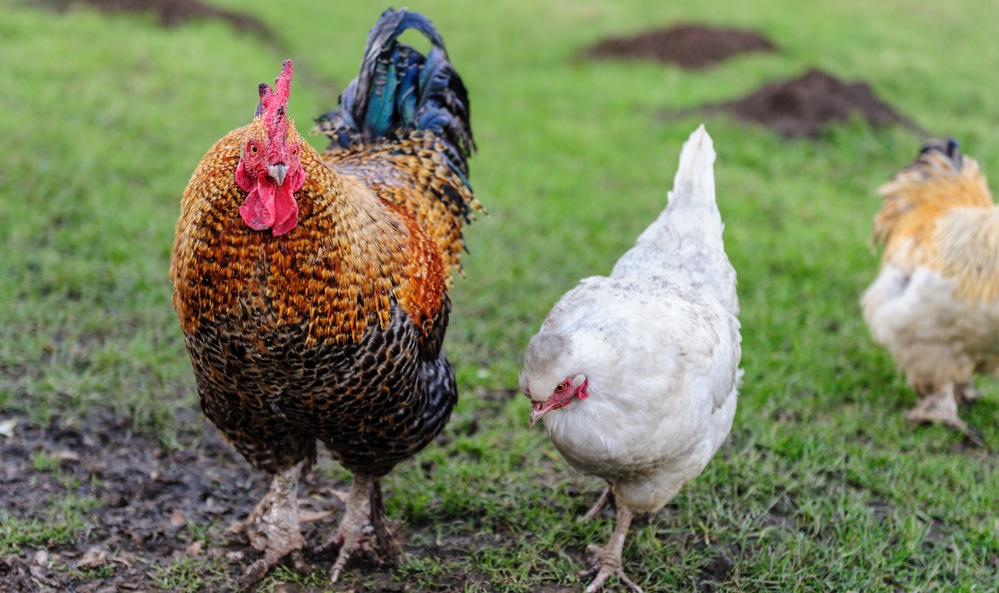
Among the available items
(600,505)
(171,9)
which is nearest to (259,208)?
(600,505)

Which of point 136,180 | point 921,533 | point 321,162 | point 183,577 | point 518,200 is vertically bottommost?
point 921,533

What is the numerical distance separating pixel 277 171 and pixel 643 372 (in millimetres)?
1500

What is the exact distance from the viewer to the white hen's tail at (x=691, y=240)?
3957 millimetres

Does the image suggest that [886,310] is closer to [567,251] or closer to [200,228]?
[567,251]

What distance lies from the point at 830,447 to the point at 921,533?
0.75 metres

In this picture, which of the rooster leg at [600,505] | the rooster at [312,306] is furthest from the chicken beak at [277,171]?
the rooster leg at [600,505]

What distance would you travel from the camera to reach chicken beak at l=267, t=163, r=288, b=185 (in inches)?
107

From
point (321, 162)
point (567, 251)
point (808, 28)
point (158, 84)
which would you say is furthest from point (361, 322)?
point (808, 28)

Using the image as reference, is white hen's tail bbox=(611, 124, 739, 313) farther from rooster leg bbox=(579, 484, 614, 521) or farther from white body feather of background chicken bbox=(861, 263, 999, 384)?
white body feather of background chicken bbox=(861, 263, 999, 384)

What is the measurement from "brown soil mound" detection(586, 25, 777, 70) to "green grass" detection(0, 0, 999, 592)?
38cm

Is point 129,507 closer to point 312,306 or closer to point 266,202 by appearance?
point 312,306

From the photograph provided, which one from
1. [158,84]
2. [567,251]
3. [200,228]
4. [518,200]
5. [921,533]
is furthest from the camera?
[158,84]

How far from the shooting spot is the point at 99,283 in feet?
18.9

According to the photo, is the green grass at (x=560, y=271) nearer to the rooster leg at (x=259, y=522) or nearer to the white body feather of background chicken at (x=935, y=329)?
the rooster leg at (x=259, y=522)
